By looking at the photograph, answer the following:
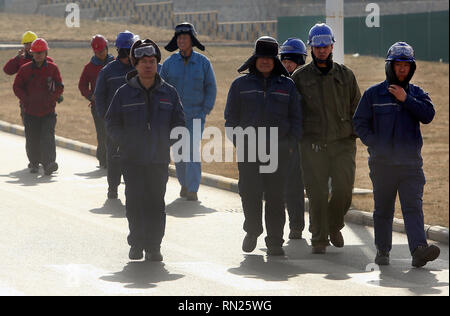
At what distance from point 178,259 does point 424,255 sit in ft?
7.17

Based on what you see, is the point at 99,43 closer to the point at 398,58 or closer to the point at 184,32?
the point at 184,32

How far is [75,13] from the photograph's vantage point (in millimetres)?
64188

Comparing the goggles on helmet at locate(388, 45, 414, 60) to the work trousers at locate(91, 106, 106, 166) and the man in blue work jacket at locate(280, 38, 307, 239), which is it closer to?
the man in blue work jacket at locate(280, 38, 307, 239)

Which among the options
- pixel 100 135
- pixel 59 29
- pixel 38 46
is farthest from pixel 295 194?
pixel 59 29

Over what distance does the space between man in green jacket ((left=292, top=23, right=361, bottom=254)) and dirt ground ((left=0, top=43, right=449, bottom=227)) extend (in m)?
1.78

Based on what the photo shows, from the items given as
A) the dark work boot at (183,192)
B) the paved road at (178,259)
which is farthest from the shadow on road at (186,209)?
the dark work boot at (183,192)

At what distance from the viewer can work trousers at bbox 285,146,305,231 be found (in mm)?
12023

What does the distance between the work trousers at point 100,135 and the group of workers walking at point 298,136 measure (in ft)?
16.9

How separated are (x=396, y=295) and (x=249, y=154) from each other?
2.48 metres

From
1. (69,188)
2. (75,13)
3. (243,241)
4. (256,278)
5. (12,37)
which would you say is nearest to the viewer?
(256,278)

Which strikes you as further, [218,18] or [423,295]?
[218,18]

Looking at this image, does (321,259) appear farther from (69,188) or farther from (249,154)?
(69,188)

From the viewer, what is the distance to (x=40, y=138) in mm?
17141

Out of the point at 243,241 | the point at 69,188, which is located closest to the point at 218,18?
the point at 69,188
